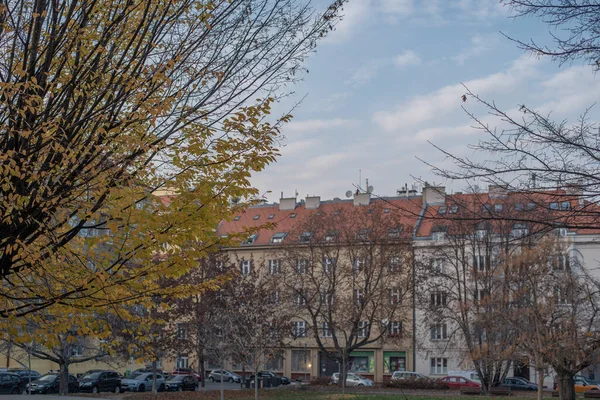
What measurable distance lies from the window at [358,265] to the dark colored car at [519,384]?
1184 cm

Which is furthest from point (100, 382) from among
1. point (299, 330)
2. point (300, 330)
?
point (299, 330)

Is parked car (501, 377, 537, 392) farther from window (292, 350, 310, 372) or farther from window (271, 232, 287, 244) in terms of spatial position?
window (271, 232, 287, 244)

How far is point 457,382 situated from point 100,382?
21.5 metres

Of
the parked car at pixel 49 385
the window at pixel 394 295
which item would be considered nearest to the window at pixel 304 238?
the window at pixel 394 295

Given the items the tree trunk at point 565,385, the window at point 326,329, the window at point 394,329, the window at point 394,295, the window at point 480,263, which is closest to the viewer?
the tree trunk at point 565,385

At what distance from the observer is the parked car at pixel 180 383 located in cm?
4322

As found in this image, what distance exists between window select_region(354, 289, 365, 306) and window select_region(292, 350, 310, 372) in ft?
53.1

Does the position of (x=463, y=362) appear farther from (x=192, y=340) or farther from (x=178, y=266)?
(x=178, y=266)

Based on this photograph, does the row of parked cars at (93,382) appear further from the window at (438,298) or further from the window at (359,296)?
the window at (438,298)

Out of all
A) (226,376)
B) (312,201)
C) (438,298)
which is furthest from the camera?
(312,201)

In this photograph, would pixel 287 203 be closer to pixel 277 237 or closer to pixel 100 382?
pixel 277 237

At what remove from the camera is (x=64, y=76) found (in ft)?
23.5

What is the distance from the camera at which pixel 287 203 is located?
2351 inches

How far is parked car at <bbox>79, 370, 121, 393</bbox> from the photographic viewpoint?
39406 mm
